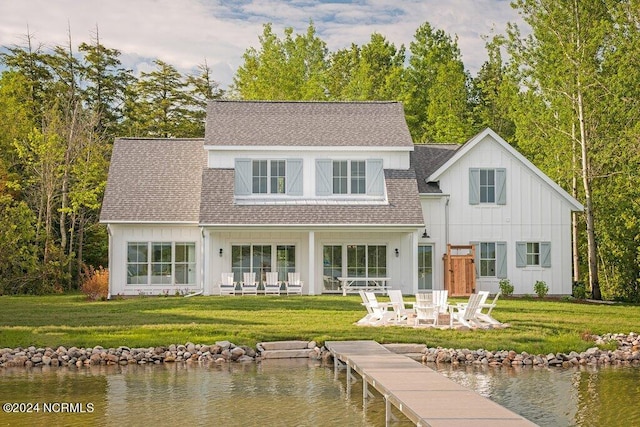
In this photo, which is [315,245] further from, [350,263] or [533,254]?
[533,254]

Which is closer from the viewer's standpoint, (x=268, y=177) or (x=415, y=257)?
(x=415, y=257)

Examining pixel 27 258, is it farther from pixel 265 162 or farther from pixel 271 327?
pixel 271 327

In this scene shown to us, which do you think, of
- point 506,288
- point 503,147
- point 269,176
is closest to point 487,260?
point 506,288

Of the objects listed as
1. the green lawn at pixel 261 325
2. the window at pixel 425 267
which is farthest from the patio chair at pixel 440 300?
the window at pixel 425 267

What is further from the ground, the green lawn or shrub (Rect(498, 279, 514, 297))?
shrub (Rect(498, 279, 514, 297))

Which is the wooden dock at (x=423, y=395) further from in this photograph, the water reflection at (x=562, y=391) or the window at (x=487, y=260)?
the window at (x=487, y=260)

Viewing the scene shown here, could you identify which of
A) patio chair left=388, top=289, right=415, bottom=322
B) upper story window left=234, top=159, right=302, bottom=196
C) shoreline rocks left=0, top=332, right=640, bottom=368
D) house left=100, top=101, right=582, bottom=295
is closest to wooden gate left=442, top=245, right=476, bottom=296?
house left=100, top=101, right=582, bottom=295

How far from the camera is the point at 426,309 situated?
67.7 feet

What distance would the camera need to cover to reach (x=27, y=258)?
35.1 m

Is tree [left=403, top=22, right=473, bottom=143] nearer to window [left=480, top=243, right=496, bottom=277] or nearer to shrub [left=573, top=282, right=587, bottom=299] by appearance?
window [left=480, top=243, right=496, bottom=277]

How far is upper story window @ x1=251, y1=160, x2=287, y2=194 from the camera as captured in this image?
31.9 metres

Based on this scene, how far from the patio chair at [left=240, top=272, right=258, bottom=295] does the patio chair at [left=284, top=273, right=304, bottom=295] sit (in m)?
1.09

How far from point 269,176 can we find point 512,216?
8966mm

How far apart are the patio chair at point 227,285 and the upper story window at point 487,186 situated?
9144mm
